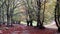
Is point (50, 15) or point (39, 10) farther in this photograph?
point (50, 15)

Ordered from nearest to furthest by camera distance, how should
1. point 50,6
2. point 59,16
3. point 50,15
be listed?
point 59,16, point 50,6, point 50,15

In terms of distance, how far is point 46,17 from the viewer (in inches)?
1158

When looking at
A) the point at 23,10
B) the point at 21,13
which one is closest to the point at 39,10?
the point at 23,10

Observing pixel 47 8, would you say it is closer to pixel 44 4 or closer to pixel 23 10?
pixel 44 4

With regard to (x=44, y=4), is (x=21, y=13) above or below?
below

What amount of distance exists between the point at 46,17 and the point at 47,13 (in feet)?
4.28

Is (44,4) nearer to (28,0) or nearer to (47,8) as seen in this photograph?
(47,8)

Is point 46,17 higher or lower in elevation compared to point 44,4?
lower

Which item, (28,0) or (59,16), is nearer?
(59,16)

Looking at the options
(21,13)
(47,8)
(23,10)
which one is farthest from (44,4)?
(21,13)

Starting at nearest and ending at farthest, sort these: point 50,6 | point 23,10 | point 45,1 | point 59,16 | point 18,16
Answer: point 59,16 → point 45,1 → point 50,6 → point 23,10 → point 18,16

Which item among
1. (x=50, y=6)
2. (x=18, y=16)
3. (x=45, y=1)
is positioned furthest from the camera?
(x=18, y=16)

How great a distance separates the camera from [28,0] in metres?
28.5

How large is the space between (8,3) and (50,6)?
7.50 m
